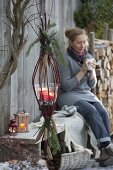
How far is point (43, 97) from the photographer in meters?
4.11

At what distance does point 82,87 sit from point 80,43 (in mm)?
449

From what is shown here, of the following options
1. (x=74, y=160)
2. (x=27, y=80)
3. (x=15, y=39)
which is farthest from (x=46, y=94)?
(x=74, y=160)

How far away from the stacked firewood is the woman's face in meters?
0.61

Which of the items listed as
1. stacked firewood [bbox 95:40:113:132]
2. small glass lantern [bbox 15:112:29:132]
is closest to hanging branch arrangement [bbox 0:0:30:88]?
small glass lantern [bbox 15:112:29:132]

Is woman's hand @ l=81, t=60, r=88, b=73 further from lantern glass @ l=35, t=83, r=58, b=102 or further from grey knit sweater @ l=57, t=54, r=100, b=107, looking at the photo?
lantern glass @ l=35, t=83, r=58, b=102

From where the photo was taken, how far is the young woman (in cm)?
516

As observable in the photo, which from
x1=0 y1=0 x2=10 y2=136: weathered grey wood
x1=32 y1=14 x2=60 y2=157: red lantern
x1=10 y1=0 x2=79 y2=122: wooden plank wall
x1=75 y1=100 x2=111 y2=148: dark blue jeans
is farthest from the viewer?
x1=75 y1=100 x2=111 y2=148: dark blue jeans

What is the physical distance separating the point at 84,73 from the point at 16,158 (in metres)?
1.79

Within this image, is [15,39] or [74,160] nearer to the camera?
[15,39]

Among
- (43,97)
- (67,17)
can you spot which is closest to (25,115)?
(43,97)

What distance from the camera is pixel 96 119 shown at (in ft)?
16.9

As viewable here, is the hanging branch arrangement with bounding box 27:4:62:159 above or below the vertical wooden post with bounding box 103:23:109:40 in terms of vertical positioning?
below

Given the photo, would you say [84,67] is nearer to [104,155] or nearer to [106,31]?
[104,155]

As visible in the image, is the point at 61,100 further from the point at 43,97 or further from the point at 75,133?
the point at 43,97
